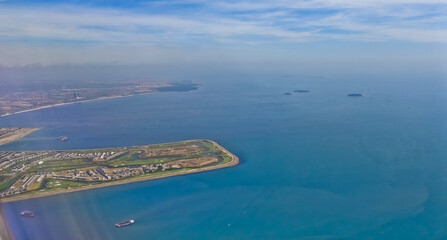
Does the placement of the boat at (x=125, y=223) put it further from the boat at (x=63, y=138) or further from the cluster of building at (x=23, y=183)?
the boat at (x=63, y=138)

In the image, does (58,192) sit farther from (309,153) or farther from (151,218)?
(309,153)

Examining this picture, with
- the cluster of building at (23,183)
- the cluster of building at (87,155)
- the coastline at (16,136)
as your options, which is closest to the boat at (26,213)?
the cluster of building at (23,183)

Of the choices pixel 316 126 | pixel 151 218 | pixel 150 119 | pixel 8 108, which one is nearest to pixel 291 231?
pixel 151 218

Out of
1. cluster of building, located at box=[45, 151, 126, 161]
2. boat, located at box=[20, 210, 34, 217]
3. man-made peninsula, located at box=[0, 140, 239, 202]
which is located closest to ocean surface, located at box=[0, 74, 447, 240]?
boat, located at box=[20, 210, 34, 217]

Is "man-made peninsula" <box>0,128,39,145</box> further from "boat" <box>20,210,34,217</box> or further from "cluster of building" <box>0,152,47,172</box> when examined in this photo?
"boat" <box>20,210,34,217</box>

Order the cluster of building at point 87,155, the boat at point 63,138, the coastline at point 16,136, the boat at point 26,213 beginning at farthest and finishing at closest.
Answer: the boat at point 63,138, the coastline at point 16,136, the cluster of building at point 87,155, the boat at point 26,213

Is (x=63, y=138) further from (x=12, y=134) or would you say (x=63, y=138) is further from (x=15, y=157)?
(x=15, y=157)
